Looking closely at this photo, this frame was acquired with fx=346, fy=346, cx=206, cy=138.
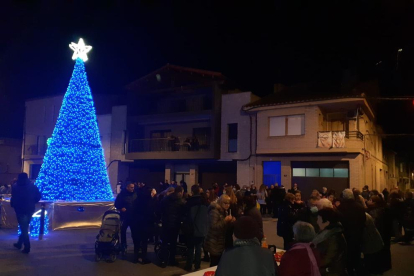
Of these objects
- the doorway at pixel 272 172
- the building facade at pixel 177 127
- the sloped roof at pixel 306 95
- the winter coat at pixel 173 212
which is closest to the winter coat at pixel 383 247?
the winter coat at pixel 173 212

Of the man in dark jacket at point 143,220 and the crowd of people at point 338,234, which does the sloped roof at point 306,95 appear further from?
the man in dark jacket at point 143,220

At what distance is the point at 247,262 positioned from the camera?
3.05m

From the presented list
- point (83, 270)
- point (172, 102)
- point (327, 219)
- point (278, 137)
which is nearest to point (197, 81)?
point (172, 102)

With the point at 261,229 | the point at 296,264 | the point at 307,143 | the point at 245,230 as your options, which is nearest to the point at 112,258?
the point at 261,229

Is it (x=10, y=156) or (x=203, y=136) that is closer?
(x=203, y=136)

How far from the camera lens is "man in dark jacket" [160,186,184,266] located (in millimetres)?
7867


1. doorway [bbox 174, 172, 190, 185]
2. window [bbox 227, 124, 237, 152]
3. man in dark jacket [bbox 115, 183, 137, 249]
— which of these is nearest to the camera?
man in dark jacket [bbox 115, 183, 137, 249]

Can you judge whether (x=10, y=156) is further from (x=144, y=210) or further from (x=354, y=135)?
(x=144, y=210)

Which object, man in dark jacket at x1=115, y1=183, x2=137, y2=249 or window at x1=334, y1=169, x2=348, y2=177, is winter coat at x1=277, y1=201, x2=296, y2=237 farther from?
window at x1=334, y1=169, x2=348, y2=177

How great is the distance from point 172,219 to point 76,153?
298 inches

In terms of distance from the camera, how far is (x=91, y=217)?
12.6 meters

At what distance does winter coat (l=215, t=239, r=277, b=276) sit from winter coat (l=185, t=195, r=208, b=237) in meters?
4.31

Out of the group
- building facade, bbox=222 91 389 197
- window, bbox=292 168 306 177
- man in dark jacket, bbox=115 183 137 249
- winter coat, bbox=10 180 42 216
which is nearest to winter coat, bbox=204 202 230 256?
man in dark jacket, bbox=115 183 137 249

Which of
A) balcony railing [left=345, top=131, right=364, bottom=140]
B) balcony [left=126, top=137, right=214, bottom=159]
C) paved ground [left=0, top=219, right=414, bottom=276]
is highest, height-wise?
balcony railing [left=345, top=131, right=364, bottom=140]
